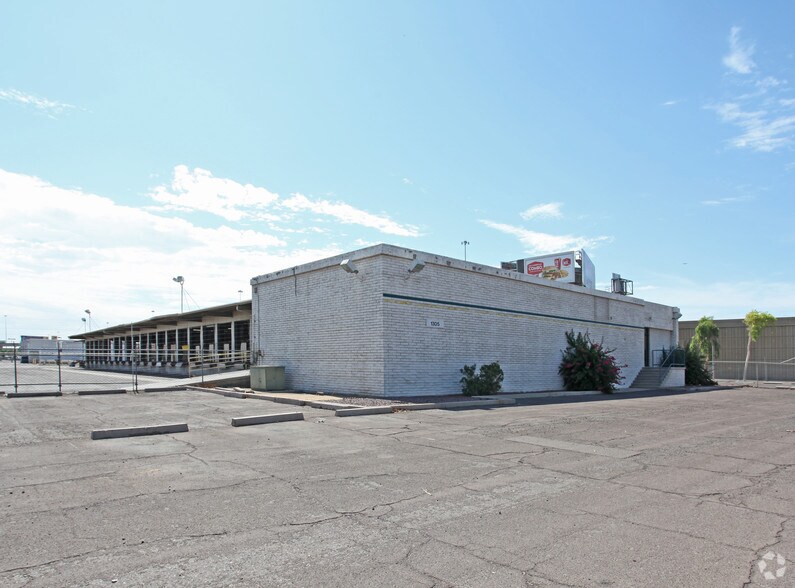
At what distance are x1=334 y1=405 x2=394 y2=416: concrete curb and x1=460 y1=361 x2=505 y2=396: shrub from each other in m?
5.87

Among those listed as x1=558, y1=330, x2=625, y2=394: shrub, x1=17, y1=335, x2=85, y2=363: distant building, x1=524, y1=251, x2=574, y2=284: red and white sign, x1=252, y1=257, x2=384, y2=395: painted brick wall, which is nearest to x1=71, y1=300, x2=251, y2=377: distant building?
x1=17, y1=335, x2=85, y2=363: distant building

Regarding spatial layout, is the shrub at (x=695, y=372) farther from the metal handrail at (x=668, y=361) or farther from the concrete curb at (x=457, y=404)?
the concrete curb at (x=457, y=404)

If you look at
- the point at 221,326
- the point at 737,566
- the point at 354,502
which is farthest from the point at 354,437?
the point at 221,326

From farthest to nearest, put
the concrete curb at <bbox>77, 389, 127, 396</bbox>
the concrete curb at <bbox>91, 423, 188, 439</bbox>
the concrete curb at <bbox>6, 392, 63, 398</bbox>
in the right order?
the concrete curb at <bbox>77, 389, 127, 396</bbox>
the concrete curb at <bbox>6, 392, 63, 398</bbox>
the concrete curb at <bbox>91, 423, 188, 439</bbox>

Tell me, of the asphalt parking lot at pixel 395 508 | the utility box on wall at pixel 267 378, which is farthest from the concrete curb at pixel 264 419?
the utility box on wall at pixel 267 378

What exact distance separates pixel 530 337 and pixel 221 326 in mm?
23348

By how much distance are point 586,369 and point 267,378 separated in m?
15.1

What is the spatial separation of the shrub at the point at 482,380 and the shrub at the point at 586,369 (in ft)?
22.3

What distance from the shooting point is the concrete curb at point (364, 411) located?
1425cm

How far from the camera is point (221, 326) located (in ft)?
131

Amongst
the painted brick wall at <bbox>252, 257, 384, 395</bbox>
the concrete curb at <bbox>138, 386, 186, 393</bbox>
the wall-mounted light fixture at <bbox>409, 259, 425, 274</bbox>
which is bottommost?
the concrete curb at <bbox>138, 386, 186, 393</bbox>

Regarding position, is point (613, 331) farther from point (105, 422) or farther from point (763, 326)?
point (105, 422)

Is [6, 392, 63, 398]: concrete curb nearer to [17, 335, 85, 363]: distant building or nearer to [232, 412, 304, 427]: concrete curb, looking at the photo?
[17, 335, 85, 363]: distant building

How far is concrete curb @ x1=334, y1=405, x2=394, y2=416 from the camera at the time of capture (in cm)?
1425
